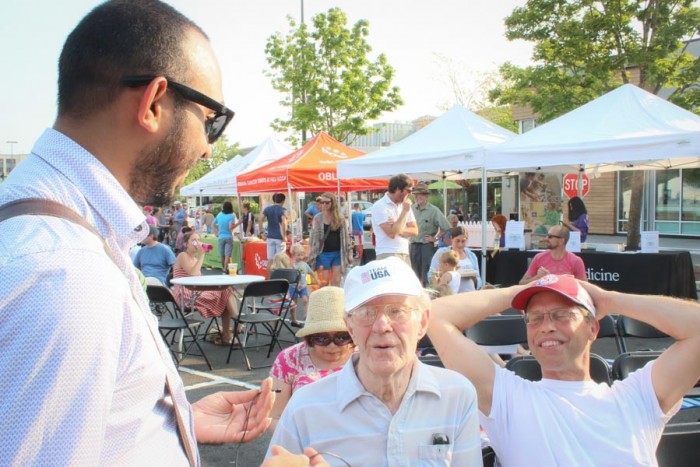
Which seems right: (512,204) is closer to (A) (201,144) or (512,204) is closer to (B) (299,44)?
(B) (299,44)

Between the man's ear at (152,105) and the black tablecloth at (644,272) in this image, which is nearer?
the man's ear at (152,105)

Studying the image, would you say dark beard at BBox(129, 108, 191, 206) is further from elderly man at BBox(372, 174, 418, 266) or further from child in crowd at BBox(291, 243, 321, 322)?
child in crowd at BBox(291, 243, 321, 322)

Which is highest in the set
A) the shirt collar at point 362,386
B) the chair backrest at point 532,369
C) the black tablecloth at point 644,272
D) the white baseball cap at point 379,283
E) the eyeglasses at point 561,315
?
the white baseball cap at point 379,283

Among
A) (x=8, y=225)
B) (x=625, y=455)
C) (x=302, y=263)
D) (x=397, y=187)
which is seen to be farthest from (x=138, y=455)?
(x=302, y=263)

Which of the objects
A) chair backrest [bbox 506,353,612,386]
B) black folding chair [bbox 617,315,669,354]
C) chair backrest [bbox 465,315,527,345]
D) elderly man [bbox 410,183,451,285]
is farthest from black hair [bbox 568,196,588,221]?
chair backrest [bbox 506,353,612,386]

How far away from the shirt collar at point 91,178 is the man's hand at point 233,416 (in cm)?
61

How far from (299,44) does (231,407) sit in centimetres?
2479

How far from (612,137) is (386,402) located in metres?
7.34

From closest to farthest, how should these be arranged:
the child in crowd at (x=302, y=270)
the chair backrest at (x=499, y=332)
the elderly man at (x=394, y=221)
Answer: the chair backrest at (x=499, y=332), the elderly man at (x=394, y=221), the child in crowd at (x=302, y=270)

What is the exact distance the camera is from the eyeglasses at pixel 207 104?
1.05 metres

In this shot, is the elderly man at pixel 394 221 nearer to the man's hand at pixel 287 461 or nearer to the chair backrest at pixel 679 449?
the chair backrest at pixel 679 449

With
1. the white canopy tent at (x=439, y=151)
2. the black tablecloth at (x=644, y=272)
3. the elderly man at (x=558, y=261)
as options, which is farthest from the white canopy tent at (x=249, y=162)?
the elderly man at (x=558, y=261)

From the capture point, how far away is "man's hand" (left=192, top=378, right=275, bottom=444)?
56.2 inches

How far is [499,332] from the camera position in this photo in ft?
15.6
